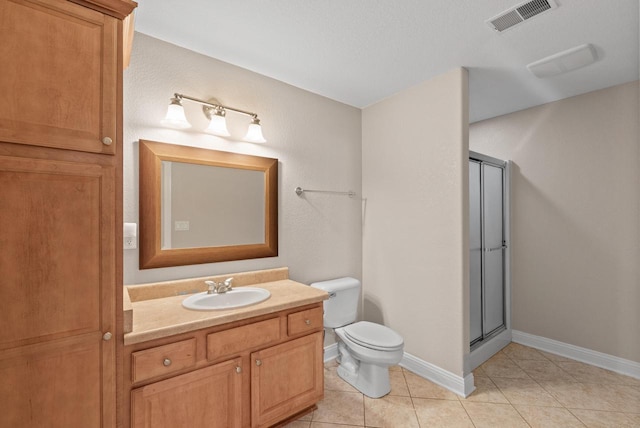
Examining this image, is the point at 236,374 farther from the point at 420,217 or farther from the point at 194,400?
the point at 420,217

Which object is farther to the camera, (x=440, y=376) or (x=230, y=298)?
(x=440, y=376)

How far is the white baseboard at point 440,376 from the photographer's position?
2139mm

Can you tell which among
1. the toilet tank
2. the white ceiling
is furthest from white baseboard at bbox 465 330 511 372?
the white ceiling

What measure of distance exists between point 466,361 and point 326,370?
1125 mm

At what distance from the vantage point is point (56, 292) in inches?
41.4

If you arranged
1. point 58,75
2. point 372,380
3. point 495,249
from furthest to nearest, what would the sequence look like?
point 495,249, point 372,380, point 58,75

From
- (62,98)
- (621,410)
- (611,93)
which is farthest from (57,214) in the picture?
(611,93)

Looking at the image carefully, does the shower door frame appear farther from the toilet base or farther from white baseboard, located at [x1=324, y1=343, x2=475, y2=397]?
the toilet base

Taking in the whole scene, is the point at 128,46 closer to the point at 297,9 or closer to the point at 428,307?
the point at 297,9

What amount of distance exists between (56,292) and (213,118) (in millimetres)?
1321

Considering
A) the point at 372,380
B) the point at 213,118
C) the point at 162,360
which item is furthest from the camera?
the point at 372,380

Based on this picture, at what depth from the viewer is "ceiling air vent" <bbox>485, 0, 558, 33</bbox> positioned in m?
1.52

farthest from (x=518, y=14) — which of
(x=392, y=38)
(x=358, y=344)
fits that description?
(x=358, y=344)

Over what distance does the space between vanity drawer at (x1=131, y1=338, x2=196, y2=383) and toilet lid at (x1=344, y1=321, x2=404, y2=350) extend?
3.94ft
